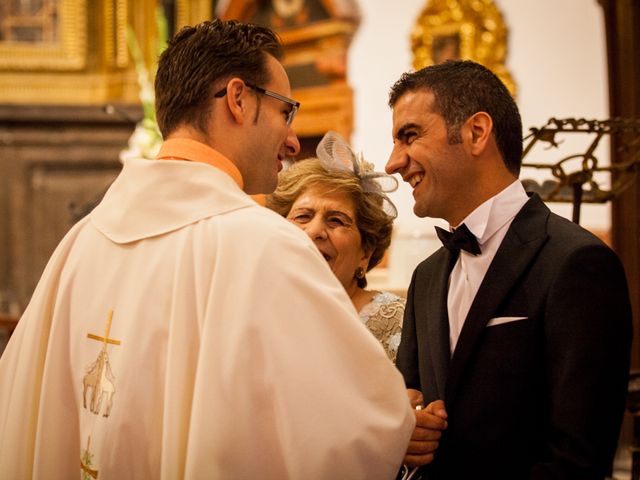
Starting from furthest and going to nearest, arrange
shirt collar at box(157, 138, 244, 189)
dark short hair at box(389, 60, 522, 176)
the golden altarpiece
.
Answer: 1. the golden altarpiece
2. dark short hair at box(389, 60, 522, 176)
3. shirt collar at box(157, 138, 244, 189)

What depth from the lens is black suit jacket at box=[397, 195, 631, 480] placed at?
1.78m

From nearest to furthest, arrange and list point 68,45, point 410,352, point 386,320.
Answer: point 410,352
point 386,320
point 68,45

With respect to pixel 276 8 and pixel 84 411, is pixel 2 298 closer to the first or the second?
pixel 276 8

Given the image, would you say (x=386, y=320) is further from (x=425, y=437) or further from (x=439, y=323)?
(x=425, y=437)

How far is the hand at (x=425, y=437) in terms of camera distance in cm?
192

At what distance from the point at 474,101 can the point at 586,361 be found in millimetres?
697

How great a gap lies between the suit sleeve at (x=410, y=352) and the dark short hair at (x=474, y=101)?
413mm

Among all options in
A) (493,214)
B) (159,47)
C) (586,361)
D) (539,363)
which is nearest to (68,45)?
(159,47)

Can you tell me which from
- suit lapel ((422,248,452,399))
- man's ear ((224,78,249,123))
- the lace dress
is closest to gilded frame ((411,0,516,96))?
the lace dress

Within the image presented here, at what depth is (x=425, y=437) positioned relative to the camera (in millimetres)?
1919

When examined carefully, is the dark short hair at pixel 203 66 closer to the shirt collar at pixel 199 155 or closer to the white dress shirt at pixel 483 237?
the shirt collar at pixel 199 155

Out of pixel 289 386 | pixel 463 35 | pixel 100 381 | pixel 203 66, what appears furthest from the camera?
pixel 463 35

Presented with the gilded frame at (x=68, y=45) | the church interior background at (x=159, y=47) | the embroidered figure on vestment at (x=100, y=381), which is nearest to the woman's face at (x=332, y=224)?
the embroidered figure on vestment at (x=100, y=381)

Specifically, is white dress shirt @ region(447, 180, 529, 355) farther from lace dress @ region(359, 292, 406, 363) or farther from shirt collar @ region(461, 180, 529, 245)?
lace dress @ region(359, 292, 406, 363)
